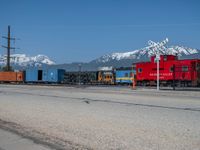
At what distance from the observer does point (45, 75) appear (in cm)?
7412

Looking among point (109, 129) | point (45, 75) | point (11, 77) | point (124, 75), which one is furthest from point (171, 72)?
point (11, 77)

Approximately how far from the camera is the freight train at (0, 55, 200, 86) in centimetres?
4162

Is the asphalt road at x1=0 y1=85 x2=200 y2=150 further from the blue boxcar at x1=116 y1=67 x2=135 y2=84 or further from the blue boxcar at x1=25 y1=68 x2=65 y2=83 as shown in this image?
the blue boxcar at x1=25 y1=68 x2=65 y2=83

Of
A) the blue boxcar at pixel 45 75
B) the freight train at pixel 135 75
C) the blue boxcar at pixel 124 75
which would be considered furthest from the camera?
the blue boxcar at pixel 45 75

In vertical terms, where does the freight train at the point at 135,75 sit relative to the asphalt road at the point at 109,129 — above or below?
above

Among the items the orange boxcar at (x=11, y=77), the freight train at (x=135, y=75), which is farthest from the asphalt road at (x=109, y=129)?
the orange boxcar at (x=11, y=77)

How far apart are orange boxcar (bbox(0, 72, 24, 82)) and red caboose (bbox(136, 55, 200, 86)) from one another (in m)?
37.7

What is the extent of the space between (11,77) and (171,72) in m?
48.2

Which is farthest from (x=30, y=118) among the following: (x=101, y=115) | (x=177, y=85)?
(x=177, y=85)

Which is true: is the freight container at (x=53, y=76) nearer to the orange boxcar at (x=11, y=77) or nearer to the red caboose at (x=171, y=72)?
the orange boxcar at (x=11, y=77)

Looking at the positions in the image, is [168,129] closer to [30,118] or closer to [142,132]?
[142,132]

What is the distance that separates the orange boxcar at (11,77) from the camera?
262 ft

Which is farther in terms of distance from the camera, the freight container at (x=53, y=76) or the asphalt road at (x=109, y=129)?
the freight container at (x=53, y=76)

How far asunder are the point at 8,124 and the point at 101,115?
147 inches
